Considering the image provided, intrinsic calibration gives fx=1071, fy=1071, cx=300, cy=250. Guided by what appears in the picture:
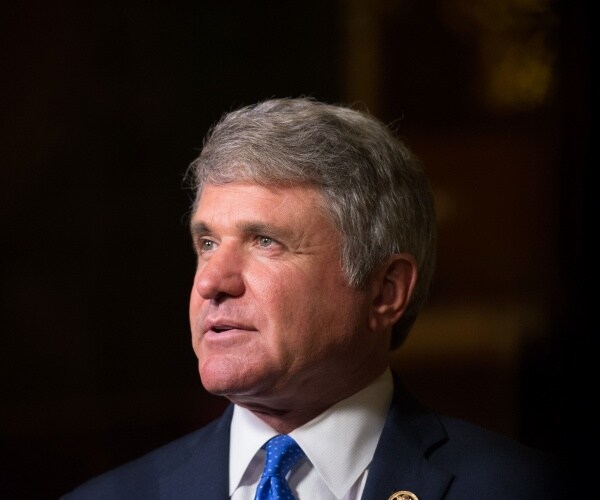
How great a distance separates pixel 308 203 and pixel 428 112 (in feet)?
2.65

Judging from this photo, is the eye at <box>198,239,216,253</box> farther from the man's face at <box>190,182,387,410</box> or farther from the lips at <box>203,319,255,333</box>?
the lips at <box>203,319,255,333</box>

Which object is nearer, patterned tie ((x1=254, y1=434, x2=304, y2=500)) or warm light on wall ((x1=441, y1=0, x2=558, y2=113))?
patterned tie ((x1=254, y1=434, x2=304, y2=500))

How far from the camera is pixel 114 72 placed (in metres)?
2.68

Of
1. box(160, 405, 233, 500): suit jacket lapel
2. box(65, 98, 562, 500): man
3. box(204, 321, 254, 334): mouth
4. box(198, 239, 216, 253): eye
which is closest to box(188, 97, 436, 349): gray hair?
box(65, 98, 562, 500): man

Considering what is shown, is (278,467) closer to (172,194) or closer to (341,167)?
(341,167)

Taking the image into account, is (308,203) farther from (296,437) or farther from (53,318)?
(53,318)

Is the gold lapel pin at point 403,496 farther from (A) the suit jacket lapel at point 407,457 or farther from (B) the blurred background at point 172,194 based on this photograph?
(B) the blurred background at point 172,194

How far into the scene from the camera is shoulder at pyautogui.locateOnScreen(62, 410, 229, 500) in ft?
7.29

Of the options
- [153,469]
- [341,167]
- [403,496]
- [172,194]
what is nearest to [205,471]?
[153,469]

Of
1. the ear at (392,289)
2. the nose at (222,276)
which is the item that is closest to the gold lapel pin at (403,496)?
the ear at (392,289)

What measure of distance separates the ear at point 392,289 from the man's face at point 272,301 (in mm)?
66

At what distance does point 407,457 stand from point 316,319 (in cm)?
34

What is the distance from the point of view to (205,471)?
2.17 metres

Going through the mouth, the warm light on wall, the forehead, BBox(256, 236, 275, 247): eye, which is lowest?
the mouth
